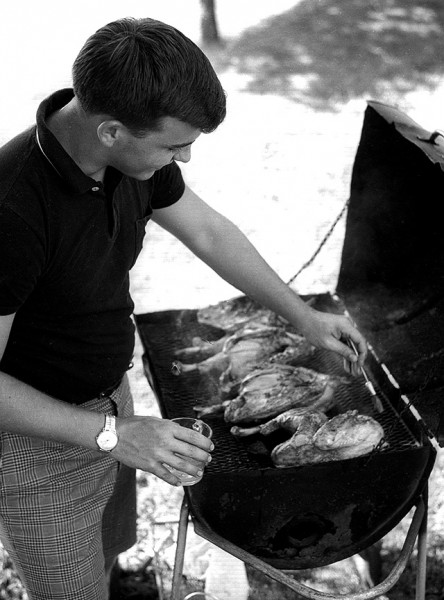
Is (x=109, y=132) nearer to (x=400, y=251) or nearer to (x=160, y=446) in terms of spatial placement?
(x=160, y=446)

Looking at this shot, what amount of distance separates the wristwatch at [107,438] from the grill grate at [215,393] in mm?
453

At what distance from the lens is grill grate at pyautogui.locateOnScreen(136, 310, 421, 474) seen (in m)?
2.46

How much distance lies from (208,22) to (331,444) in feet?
21.5

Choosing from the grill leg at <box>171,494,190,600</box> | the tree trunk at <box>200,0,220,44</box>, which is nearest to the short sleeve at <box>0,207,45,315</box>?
the grill leg at <box>171,494,190,600</box>

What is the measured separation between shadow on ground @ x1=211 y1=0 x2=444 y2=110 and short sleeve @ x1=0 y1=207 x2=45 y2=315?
19.5ft

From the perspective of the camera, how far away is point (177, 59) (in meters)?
1.78

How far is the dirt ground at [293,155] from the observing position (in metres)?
→ 3.49

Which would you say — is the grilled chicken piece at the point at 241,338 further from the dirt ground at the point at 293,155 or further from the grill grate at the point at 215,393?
the dirt ground at the point at 293,155

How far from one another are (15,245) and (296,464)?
121 cm

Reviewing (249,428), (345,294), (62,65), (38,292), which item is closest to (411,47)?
(62,65)

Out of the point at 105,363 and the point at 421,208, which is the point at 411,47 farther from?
the point at 105,363

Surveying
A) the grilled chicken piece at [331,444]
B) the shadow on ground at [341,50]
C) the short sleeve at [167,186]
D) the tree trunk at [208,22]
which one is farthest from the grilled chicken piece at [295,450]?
the tree trunk at [208,22]

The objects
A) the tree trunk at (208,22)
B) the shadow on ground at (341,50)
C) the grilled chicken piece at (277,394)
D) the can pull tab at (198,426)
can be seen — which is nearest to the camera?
the can pull tab at (198,426)

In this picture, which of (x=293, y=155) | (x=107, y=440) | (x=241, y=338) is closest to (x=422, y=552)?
(x=241, y=338)
